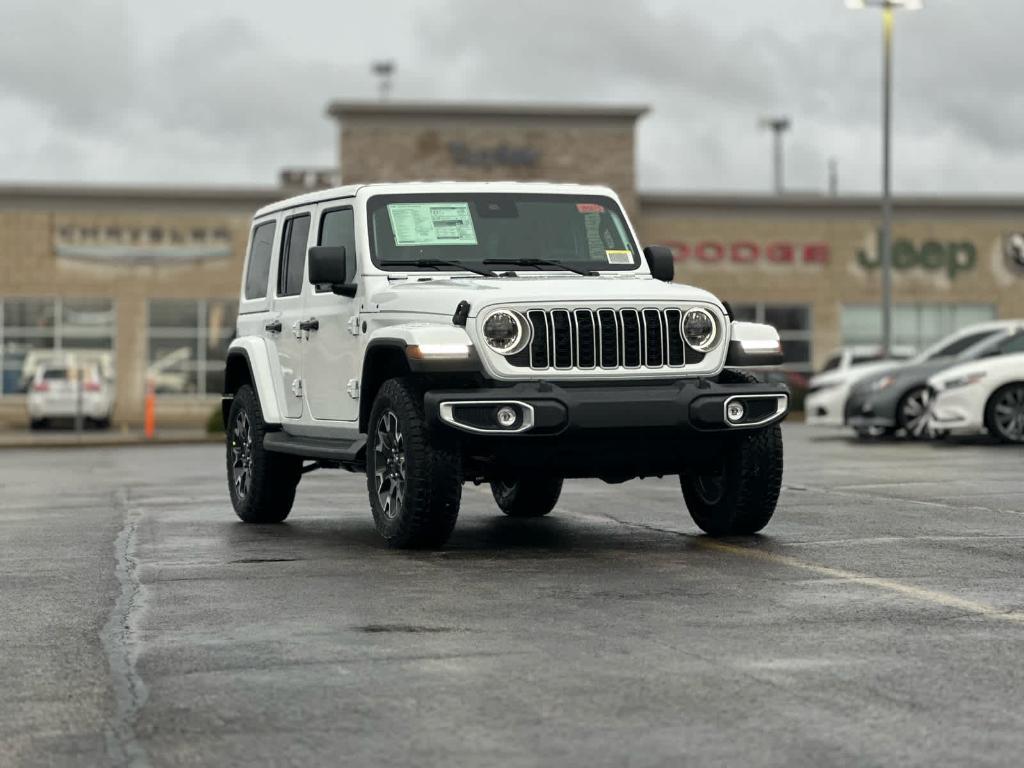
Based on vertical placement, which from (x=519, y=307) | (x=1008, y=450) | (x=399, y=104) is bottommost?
(x=1008, y=450)

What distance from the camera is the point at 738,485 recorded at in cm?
1095

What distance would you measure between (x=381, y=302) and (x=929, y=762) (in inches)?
256

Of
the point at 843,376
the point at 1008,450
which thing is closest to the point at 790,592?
the point at 1008,450

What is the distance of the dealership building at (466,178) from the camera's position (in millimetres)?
50312

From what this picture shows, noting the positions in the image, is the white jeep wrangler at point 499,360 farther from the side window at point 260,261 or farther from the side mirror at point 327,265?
the side window at point 260,261

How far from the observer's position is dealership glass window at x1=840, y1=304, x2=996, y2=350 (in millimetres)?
53594

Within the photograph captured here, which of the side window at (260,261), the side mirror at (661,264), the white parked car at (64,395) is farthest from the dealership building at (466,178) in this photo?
the side mirror at (661,264)

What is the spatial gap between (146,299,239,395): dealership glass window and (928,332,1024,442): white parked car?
100 ft

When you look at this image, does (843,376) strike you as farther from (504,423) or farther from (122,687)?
(122,687)

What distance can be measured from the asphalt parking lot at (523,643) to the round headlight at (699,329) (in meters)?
1.15

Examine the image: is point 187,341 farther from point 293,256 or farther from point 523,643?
point 523,643

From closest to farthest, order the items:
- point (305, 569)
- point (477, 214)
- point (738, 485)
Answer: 1. point (305, 569)
2. point (738, 485)
3. point (477, 214)

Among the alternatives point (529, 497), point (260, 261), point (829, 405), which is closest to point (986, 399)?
point (829, 405)

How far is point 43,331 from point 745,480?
41.9 metres
